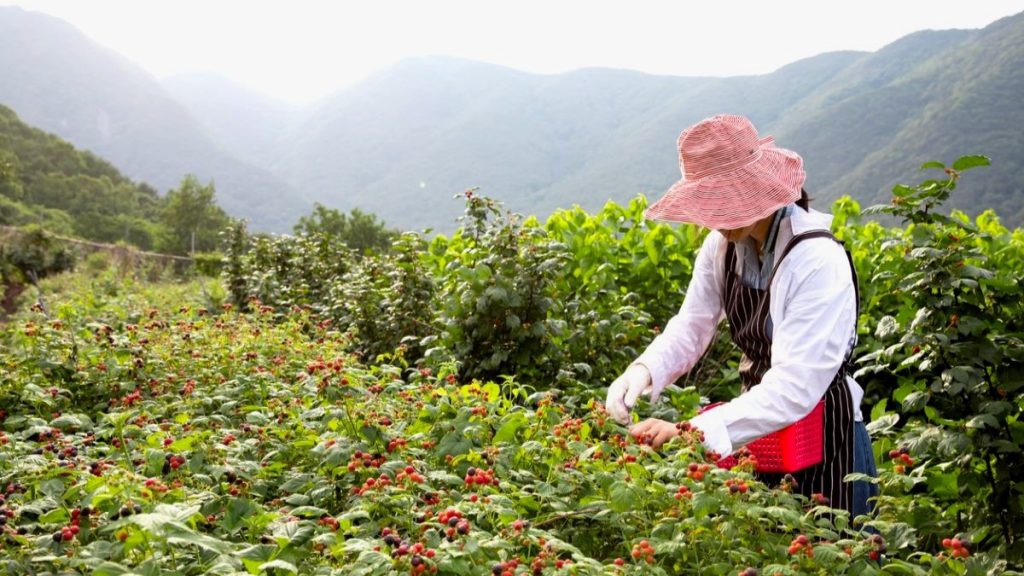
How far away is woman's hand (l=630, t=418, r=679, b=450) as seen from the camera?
82.6 inches

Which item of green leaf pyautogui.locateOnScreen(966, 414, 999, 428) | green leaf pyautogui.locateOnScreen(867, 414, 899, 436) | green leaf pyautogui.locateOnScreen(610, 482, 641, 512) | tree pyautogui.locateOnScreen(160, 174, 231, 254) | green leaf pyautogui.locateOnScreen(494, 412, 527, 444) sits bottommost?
tree pyautogui.locateOnScreen(160, 174, 231, 254)

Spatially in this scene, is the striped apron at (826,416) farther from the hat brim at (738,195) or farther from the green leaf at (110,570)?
the green leaf at (110,570)

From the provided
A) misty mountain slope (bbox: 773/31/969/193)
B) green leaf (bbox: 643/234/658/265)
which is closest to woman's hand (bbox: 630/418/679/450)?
green leaf (bbox: 643/234/658/265)

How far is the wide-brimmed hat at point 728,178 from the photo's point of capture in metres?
2.23

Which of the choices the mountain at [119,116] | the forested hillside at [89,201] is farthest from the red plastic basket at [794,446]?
the mountain at [119,116]

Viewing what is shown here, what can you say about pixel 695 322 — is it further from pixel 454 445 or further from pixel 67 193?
pixel 67 193

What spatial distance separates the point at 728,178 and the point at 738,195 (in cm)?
6

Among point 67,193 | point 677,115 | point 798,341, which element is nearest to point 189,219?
point 67,193

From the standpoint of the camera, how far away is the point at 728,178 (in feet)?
7.50

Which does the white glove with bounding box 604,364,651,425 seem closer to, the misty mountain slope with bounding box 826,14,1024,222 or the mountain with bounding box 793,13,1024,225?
the mountain with bounding box 793,13,1024,225

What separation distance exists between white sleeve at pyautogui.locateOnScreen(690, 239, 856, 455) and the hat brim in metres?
0.18

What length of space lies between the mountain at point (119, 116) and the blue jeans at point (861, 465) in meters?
137

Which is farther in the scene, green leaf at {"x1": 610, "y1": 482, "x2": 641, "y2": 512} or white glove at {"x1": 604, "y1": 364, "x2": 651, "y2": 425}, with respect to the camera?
white glove at {"x1": 604, "y1": 364, "x2": 651, "y2": 425}

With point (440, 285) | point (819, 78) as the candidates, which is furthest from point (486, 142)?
point (440, 285)
